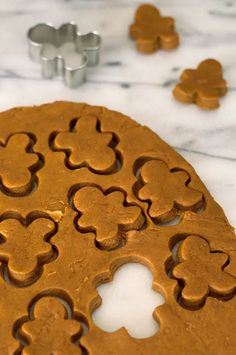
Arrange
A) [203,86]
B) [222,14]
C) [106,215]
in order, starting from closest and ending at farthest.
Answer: [106,215]
[203,86]
[222,14]

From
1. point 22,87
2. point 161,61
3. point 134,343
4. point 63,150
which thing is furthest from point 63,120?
point 134,343

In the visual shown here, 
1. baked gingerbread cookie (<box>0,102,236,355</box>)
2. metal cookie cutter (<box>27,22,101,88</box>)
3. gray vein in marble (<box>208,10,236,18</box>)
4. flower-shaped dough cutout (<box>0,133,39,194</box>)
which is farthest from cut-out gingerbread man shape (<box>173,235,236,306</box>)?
gray vein in marble (<box>208,10,236,18</box>)

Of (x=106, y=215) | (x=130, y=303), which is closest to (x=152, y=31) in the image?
(x=106, y=215)

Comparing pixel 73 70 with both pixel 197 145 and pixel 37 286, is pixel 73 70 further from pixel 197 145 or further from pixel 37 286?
pixel 37 286

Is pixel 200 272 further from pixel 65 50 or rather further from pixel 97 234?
pixel 65 50

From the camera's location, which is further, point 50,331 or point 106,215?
point 106,215

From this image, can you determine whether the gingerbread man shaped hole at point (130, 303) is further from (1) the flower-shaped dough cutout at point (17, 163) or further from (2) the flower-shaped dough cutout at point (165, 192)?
(1) the flower-shaped dough cutout at point (17, 163)

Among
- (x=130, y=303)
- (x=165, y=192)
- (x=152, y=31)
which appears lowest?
(x=130, y=303)
